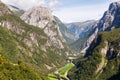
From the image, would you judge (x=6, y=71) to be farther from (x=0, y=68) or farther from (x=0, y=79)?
(x=0, y=79)

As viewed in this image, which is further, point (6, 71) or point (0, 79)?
point (6, 71)

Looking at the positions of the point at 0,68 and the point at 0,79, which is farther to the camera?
the point at 0,68

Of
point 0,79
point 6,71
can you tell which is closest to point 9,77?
point 6,71

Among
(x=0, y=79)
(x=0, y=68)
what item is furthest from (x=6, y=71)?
(x=0, y=79)

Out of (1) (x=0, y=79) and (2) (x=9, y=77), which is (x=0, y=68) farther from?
(1) (x=0, y=79)

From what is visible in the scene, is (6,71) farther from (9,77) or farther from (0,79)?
(0,79)
